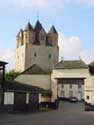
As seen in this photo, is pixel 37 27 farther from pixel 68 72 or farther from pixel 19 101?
pixel 19 101

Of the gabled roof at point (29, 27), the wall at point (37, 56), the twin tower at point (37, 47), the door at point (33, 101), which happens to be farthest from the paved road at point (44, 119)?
the gabled roof at point (29, 27)

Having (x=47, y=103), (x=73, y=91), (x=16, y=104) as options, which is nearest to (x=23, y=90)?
(x=16, y=104)

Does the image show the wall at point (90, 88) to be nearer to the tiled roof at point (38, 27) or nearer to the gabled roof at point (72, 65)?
the gabled roof at point (72, 65)

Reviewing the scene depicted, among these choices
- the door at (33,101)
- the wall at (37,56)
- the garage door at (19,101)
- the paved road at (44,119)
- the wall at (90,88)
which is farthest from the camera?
the wall at (37,56)

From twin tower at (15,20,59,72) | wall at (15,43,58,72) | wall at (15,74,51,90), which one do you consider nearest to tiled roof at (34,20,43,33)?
twin tower at (15,20,59,72)

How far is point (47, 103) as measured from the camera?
6172 centimetres

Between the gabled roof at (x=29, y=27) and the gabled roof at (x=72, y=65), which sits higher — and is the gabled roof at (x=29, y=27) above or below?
above

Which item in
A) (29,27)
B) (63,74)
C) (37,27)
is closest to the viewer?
(63,74)

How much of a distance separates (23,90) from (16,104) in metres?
1.98

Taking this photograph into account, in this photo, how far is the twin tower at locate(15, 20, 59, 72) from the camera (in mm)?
135000

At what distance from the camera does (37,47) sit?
137750 millimetres

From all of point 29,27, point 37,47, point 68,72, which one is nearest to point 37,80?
point 68,72

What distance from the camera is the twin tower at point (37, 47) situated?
443 feet

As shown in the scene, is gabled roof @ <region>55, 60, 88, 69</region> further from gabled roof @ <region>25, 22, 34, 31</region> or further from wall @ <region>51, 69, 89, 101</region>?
gabled roof @ <region>25, 22, 34, 31</region>
